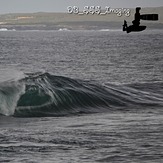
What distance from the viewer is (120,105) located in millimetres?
30297

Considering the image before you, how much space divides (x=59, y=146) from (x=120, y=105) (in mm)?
11781

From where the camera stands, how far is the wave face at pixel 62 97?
28.0m

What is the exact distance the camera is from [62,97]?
31047 millimetres

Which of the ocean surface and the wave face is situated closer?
the ocean surface

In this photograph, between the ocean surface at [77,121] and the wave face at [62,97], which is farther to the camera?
the wave face at [62,97]

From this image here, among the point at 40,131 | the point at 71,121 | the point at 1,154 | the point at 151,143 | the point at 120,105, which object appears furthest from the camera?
the point at 120,105

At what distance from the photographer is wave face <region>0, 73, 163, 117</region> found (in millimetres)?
27953

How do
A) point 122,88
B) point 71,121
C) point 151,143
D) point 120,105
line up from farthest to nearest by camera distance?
1. point 122,88
2. point 120,105
3. point 71,121
4. point 151,143

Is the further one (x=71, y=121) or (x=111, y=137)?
(x=71, y=121)

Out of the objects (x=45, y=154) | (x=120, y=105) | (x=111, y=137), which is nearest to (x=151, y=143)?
(x=111, y=137)

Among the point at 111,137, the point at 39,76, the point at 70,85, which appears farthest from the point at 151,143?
the point at 39,76

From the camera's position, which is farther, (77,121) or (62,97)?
(62,97)

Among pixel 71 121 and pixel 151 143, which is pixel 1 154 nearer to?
pixel 151 143

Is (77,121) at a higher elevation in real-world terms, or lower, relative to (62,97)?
lower
